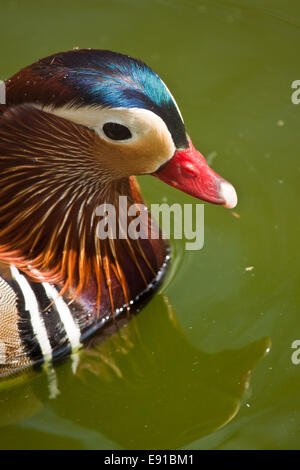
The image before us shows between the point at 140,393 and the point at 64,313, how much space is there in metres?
0.38

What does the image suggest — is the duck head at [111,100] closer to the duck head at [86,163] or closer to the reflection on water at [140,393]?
the duck head at [86,163]

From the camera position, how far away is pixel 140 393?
103 inches

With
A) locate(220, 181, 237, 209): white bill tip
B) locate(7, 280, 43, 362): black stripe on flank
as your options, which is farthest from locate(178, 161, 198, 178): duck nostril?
locate(7, 280, 43, 362): black stripe on flank

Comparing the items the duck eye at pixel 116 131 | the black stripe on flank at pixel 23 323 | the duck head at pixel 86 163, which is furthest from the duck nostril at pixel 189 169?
the black stripe on flank at pixel 23 323

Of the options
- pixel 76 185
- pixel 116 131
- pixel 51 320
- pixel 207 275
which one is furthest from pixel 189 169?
pixel 51 320

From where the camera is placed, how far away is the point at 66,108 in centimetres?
230

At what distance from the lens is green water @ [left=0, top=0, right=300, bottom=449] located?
98.9 inches

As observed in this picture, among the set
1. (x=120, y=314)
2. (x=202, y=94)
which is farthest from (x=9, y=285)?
(x=202, y=94)

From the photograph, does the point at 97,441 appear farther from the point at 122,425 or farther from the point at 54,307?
the point at 54,307

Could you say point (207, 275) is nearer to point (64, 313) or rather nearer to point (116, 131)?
point (64, 313)

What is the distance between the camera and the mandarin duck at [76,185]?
229cm

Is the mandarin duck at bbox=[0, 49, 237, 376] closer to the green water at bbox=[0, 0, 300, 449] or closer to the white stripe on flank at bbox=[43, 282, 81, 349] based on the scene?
the white stripe on flank at bbox=[43, 282, 81, 349]

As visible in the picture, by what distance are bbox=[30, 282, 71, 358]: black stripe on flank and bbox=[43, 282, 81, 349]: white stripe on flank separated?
1cm

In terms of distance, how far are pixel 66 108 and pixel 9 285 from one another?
24.5 inches
